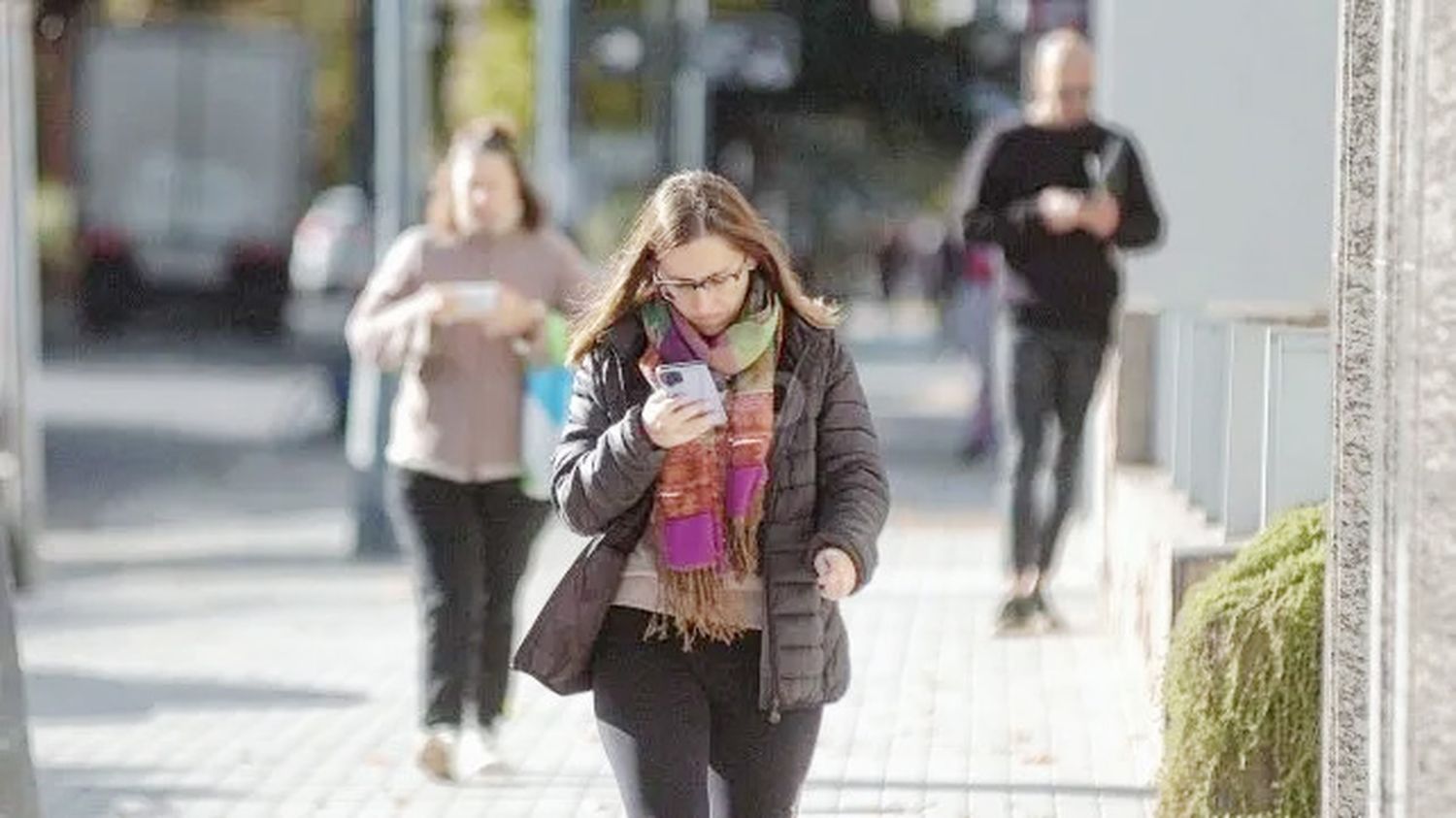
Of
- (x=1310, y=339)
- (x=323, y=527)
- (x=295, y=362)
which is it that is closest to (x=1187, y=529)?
(x=1310, y=339)

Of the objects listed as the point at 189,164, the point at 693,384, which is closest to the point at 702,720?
the point at 693,384

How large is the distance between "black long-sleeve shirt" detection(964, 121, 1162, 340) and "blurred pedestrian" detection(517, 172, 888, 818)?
5.69m

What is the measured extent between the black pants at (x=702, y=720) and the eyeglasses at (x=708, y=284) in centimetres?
58

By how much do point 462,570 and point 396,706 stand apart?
6.19 feet

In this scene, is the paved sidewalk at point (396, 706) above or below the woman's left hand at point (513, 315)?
below

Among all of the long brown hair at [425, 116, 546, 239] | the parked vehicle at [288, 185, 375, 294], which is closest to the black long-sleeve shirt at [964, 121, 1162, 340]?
the long brown hair at [425, 116, 546, 239]

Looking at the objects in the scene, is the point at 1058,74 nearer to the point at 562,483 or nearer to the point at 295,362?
the point at 562,483

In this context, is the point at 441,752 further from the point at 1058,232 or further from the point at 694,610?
the point at 694,610

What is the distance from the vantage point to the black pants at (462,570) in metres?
9.82

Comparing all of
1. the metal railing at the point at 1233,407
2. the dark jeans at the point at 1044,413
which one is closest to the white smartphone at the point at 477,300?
the metal railing at the point at 1233,407

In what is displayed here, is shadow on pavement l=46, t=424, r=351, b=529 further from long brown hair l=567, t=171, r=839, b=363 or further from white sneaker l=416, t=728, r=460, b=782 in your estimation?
long brown hair l=567, t=171, r=839, b=363

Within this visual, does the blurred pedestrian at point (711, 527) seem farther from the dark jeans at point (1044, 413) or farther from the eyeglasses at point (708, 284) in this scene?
the dark jeans at point (1044, 413)

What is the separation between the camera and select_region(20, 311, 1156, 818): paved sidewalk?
9625 millimetres

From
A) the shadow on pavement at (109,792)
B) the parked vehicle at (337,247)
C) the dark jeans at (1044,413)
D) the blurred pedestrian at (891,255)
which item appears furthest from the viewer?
the blurred pedestrian at (891,255)
